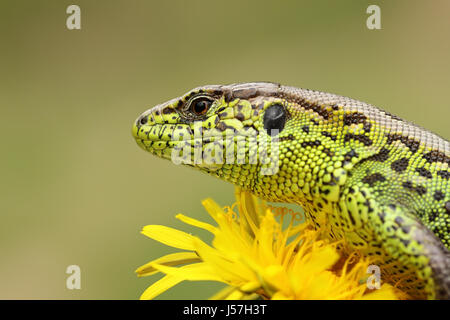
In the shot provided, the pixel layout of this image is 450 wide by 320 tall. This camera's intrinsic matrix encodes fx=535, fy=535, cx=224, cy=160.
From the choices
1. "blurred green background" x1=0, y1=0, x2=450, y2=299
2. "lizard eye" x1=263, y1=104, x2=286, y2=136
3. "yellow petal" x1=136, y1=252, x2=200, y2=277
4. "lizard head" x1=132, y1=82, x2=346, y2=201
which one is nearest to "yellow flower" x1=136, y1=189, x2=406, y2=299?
"yellow petal" x1=136, y1=252, x2=200, y2=277

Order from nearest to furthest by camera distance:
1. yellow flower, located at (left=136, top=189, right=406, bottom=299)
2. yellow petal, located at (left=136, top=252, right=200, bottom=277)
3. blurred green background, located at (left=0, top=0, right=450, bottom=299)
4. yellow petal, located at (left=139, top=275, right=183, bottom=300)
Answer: yellow flower, located at (left=136, top=189, right=406, bottom=299) < yellow petal, located at (left=139, top=275, right=183, bottom=300) < yellow petal, located at (left=136, top=252, right=200, bottom=277) < blurred green background, located at (left=0, top=0, right=450, bottom=299)

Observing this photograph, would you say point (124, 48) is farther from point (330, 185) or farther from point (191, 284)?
point (330, 185)

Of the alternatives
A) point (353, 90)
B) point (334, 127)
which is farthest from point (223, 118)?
point (353, 90)

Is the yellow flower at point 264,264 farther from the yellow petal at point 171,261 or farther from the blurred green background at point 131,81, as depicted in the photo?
the blurred green background at point 131,81

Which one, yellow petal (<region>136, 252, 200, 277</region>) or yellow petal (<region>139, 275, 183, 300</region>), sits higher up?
yellow petal (<region>136, 252, 200, 277</region>)

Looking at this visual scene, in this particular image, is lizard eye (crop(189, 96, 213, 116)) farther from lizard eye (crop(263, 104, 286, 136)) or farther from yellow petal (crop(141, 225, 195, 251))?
yellow petal (crop(141, 225, 195, 251))
